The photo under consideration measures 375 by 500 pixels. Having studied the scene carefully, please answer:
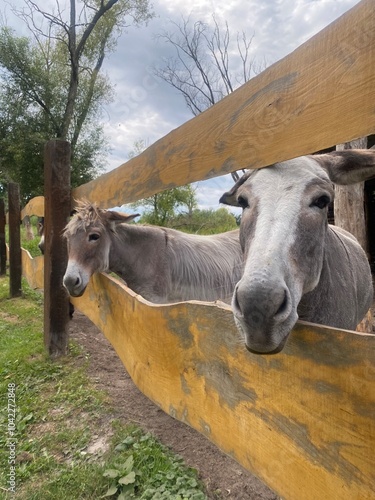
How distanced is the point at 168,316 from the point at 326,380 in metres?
0.80

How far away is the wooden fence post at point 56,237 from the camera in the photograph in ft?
11.7

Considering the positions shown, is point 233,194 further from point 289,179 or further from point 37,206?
point 37,206

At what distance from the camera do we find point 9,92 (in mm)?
19906

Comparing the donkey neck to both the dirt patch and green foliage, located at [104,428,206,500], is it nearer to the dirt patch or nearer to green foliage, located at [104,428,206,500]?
the dirt patch

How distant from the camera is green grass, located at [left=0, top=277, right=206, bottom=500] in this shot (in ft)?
6.77

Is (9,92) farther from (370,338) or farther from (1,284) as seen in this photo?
(370,338)

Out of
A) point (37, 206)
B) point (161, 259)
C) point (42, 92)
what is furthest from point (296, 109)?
point (42, 92)

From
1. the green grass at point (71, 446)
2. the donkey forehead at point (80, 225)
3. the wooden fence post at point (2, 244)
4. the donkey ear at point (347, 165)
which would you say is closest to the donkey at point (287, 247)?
the donkey ear at point (347, 165)

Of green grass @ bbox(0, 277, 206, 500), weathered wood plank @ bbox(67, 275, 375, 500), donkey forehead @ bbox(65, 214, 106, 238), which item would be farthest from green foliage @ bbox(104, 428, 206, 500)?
donkey forehead @ bbox(65, 214, 106, 238)

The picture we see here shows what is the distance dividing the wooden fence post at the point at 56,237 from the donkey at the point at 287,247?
2388 mm

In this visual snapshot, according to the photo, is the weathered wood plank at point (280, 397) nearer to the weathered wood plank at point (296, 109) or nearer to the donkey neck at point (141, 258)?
the weathered wood plank at point (296, 109)

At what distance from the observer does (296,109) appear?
106 centimetres

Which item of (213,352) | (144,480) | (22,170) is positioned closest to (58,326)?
(144,480)

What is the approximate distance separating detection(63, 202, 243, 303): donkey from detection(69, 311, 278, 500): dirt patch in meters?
0.90
